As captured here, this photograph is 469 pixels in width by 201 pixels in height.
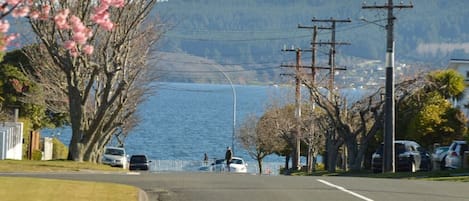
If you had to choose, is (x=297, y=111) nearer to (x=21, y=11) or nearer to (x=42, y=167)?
(x=42, y=167)

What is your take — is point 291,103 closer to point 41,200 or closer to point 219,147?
point 219,147

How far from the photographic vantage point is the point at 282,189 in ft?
71.3

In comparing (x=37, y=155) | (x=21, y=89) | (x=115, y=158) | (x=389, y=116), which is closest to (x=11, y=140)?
(x=21, y=89)

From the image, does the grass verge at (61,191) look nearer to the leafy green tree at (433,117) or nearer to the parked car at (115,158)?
the parked car at (115,158)

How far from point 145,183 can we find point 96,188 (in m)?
2.98

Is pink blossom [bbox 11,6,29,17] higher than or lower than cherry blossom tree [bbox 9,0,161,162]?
lower

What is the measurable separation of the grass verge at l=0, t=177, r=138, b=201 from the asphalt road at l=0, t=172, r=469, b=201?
772mm

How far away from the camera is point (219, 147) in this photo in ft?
346

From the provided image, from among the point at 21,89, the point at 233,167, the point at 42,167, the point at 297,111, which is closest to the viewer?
the point at 42,167

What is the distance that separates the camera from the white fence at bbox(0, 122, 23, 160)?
4697cm

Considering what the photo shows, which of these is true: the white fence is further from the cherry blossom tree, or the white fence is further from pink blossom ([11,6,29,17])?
pink blossom ([11,6,29,17])

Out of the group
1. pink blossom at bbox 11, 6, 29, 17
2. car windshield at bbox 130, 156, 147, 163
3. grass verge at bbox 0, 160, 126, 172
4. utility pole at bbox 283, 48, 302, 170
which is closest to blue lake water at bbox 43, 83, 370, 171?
utility pole at bbox 283, 48, 302, 170

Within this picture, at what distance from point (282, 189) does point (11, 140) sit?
29338 millimetres

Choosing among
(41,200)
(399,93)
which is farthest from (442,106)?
(41,200)
